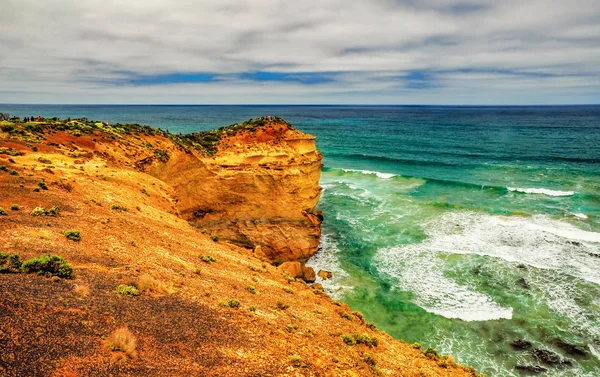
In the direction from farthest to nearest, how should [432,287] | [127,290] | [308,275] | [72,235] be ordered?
[308,275]
[432,287]
[72,235]
[127,290]

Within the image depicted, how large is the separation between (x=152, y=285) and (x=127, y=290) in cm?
85

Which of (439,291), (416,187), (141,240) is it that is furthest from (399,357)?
(416,187)

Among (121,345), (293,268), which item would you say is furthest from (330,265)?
(121,345)

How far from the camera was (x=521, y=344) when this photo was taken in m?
19.9

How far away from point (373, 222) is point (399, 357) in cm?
2578

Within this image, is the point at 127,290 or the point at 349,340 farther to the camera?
the point at 349,340

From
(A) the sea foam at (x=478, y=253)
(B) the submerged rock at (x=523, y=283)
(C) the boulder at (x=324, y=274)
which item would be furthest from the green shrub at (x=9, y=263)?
(B) the submerged rock at (x=523, y=283)

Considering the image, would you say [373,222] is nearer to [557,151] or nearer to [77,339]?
[77,339]

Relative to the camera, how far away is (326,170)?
61.5 m

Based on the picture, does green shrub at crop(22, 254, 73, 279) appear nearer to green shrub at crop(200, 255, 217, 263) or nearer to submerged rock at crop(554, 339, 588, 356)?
green shrub at crop(200, 255, 217, 263)

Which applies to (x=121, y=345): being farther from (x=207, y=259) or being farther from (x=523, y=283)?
(x=523, y=283)

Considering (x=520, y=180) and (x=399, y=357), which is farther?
(x=520, y=180)

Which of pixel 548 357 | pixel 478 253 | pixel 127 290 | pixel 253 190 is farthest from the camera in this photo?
pixel 478 253

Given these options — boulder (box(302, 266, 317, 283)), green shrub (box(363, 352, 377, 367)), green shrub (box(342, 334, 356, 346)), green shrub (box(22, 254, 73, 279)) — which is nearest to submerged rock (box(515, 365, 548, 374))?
green shrub (box(363, 352, 377, 367))
